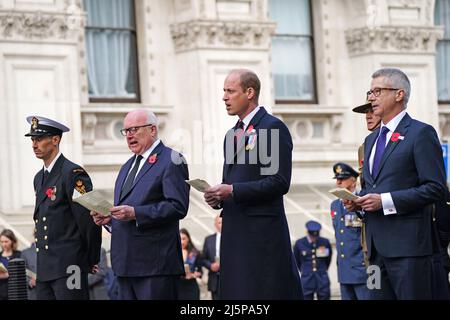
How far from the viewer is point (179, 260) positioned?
11.3m

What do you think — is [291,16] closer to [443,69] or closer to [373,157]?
[443,69]

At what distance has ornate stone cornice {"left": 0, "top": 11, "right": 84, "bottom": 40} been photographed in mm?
20188

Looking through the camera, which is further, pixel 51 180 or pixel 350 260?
pixel 350 260

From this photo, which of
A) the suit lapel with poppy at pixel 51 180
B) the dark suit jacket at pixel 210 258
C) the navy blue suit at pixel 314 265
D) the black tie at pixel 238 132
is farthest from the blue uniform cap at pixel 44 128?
the navy blue suit at pixel 314 265

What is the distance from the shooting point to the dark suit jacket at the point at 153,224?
11117 millimetres

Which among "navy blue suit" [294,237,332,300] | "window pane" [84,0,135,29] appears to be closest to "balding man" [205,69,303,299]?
"navy blue suit" [294,237,332,300]

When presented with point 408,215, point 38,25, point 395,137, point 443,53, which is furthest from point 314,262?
point 408,215

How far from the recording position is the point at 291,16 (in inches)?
977

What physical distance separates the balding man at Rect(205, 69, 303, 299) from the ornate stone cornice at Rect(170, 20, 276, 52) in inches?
462

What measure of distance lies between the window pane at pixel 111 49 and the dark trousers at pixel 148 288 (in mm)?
11086

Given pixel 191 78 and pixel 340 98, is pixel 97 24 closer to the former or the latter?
pixel 191 78

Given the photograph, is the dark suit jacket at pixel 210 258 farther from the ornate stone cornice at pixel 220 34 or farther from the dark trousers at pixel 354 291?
the ornate stone cornice at pixel 220 34

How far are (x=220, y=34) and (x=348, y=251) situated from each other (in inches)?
307
